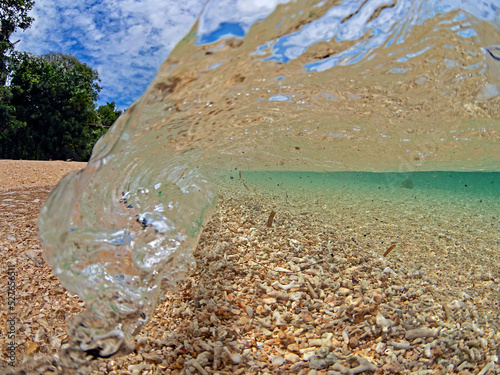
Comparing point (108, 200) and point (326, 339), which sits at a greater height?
point (108, 200)

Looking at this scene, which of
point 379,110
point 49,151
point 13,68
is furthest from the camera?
point 49,151

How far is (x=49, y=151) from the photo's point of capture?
16328 mm

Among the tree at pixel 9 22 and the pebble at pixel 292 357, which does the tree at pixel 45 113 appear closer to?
the tree at pixel 9 22

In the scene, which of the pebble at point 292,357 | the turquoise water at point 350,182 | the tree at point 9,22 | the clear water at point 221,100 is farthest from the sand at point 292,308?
the tree at point 9,22

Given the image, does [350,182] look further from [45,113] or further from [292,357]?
[292,357]

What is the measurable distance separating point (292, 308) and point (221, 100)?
1617mm

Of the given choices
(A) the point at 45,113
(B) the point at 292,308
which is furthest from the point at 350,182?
(B) the point at 292,308

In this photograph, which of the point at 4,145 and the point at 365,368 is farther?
the point at 4,145

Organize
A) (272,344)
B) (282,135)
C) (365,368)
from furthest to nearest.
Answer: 1. (282,135)
2. (272,344)
3. (365,368)

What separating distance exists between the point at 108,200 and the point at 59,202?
0.57 metres

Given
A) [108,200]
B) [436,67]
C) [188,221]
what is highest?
[436,67]

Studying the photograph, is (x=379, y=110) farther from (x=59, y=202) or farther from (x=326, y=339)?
(x=59, y=202)

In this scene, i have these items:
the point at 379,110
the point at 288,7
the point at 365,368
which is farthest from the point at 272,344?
the point at 379,110

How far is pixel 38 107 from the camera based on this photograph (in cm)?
1488
